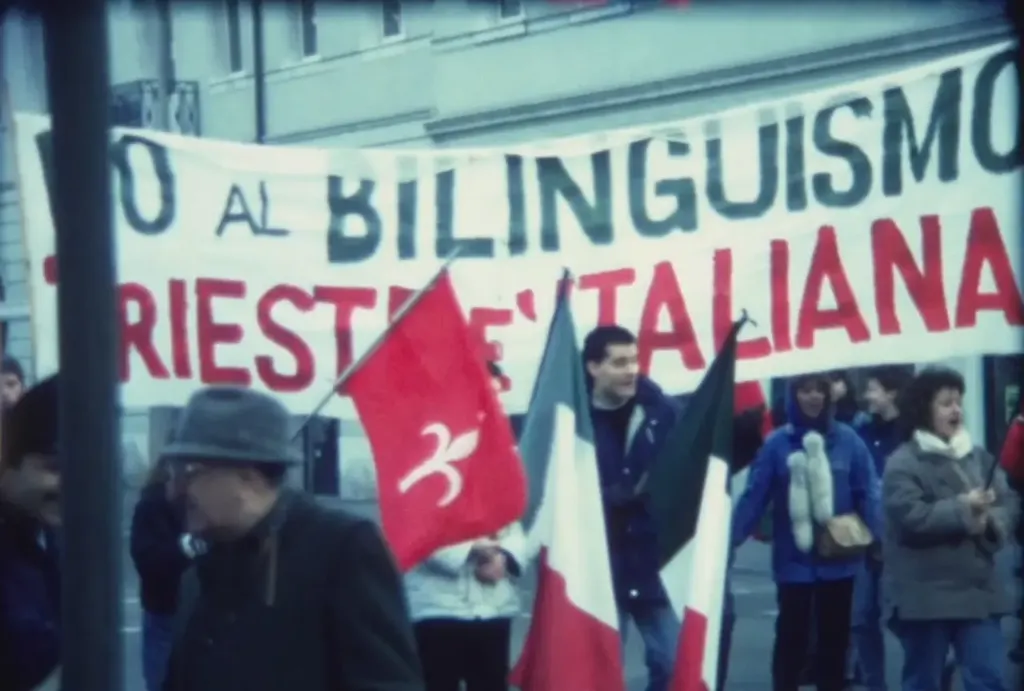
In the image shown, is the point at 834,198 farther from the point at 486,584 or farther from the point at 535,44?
the point at 535,44

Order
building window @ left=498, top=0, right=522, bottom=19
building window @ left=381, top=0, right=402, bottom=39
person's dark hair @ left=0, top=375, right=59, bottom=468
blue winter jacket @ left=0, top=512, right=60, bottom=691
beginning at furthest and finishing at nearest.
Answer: building window @ left=381, top=0, right=402, bottom=39, building window @ left=498, top=0, right=522, bottom=19, person's dark hair @ left=0, top=375, right=59, bottom=468, blue winter jacket @ left=0, top=512, right=60, bottom=691

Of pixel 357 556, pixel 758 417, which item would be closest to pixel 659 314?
pixel 758 417

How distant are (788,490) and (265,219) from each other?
2.75m

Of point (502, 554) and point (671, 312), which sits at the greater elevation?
point (671, 312)

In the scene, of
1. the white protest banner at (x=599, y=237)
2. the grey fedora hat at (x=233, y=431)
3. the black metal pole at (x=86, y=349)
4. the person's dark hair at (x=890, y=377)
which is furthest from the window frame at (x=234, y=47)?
the black metal pole at (x=86, y=349)

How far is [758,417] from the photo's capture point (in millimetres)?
7684

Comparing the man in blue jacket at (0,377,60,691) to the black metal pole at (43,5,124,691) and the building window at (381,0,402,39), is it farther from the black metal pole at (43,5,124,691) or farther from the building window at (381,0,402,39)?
the building window at (381,0,402,39)

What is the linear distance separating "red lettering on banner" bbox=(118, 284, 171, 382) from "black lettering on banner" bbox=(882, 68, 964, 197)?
2.43m

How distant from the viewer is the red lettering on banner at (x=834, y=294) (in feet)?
21.6

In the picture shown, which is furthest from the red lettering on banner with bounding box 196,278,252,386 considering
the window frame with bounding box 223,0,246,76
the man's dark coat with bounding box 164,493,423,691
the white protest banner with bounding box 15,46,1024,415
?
the window frame with bounding box 223,0,246,76

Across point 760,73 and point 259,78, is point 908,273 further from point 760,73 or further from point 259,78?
point 259,78

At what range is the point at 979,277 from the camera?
634cm

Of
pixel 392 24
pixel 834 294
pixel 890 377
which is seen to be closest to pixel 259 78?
pixel 392 24

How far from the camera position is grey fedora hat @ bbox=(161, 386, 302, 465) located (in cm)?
364
